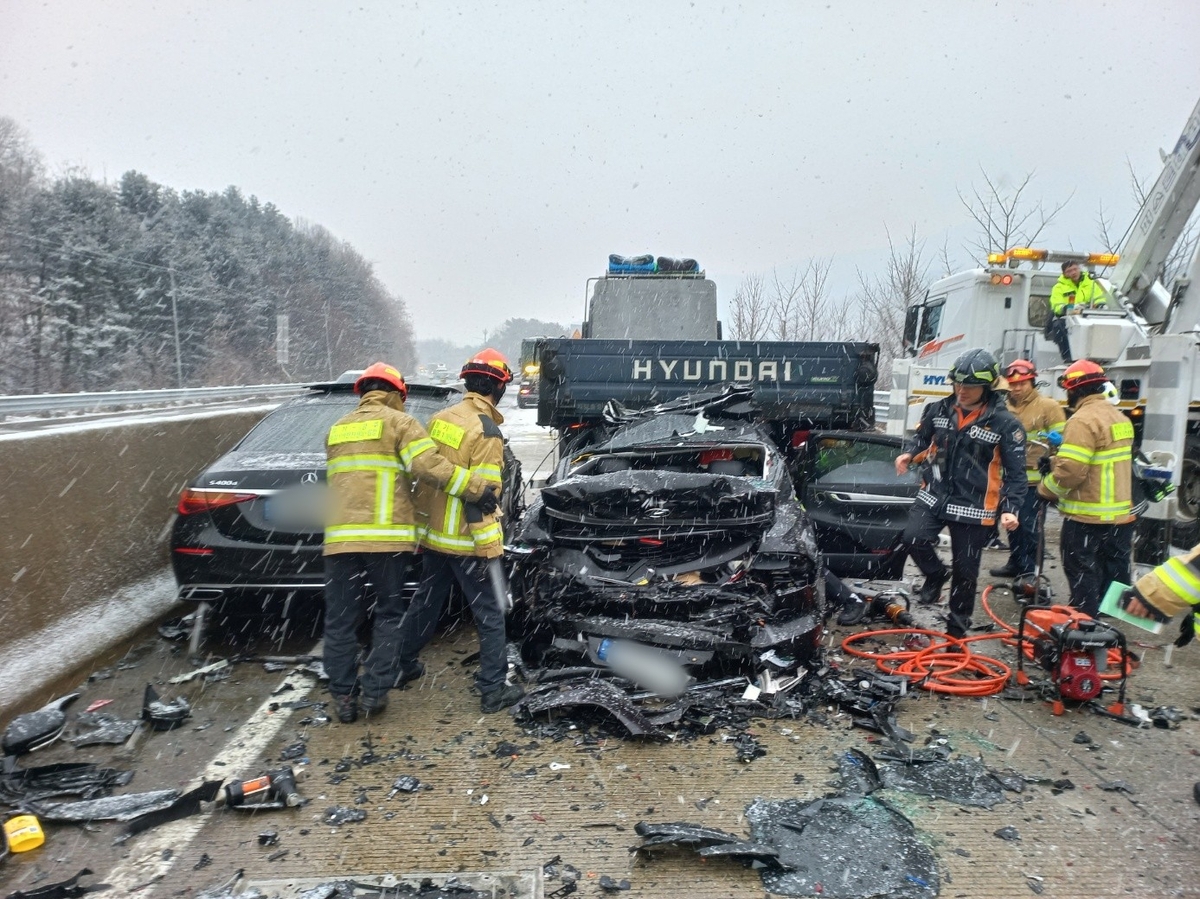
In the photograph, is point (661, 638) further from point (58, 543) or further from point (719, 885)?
point (58, 543)

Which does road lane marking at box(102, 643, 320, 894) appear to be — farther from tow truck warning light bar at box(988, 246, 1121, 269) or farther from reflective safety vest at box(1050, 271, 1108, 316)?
tow truck warning light bar at box(988, 246, 1121, 269)

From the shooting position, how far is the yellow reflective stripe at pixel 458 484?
4.07 meters

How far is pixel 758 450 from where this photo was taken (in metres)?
4.98

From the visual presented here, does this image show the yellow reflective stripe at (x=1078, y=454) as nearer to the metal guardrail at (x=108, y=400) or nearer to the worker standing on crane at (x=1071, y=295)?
the worker standing on crane at (x=1071, y=295)

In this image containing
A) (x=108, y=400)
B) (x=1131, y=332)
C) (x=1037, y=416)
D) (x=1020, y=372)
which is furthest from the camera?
(x=108, y=400)

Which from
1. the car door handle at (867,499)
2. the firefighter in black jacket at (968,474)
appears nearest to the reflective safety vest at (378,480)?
the car door handle at (867,499)

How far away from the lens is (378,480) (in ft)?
13.4

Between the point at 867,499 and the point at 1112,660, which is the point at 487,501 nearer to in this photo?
the point at 867,499

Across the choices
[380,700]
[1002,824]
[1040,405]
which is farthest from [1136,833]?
[1040,405]

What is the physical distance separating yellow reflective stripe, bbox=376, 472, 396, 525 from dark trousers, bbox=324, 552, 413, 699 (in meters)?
0.19

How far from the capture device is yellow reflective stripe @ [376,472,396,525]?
4.07m

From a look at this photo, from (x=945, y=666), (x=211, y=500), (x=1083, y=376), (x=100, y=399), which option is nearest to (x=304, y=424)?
(x=211, y=500)

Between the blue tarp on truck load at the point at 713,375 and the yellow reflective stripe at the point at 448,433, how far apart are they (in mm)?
3253

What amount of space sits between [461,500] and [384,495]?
38 cm
